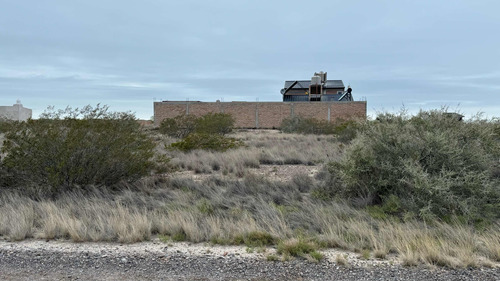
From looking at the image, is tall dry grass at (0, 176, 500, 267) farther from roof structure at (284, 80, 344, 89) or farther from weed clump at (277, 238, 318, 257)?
roof structure at (284, 80, 344, 89)

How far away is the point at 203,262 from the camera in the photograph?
466 cm

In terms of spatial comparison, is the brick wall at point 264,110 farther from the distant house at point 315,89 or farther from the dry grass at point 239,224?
the dry grass at point 239,224

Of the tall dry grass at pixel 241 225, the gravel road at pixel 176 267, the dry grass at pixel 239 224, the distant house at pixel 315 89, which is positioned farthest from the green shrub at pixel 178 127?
the distant house at pixel 315 89

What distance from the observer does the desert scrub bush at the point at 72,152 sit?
27.4 feet

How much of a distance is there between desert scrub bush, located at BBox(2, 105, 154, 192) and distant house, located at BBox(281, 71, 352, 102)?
2572 inches

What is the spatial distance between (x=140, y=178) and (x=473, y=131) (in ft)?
26.0

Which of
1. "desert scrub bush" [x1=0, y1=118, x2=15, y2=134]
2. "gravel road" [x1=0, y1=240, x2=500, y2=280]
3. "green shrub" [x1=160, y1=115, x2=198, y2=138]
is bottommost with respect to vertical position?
"gravel road" [x1=0, y1=240, x2=500, y2=280]

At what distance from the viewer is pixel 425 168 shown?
7.29 metres

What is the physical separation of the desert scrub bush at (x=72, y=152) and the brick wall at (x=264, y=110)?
53020mm

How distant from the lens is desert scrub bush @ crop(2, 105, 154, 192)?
836 cm

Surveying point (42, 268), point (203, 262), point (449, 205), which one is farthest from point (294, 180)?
point (42, 268)

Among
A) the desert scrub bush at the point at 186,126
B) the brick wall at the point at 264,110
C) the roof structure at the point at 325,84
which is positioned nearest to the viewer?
the desert scrub bush at the point at 186,126

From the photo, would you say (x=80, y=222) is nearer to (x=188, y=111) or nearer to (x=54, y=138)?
(x=54, y=138)

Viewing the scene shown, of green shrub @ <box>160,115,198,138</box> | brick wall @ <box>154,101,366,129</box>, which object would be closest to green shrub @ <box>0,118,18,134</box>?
green shrub @ <box>160,115,198,138</box>
